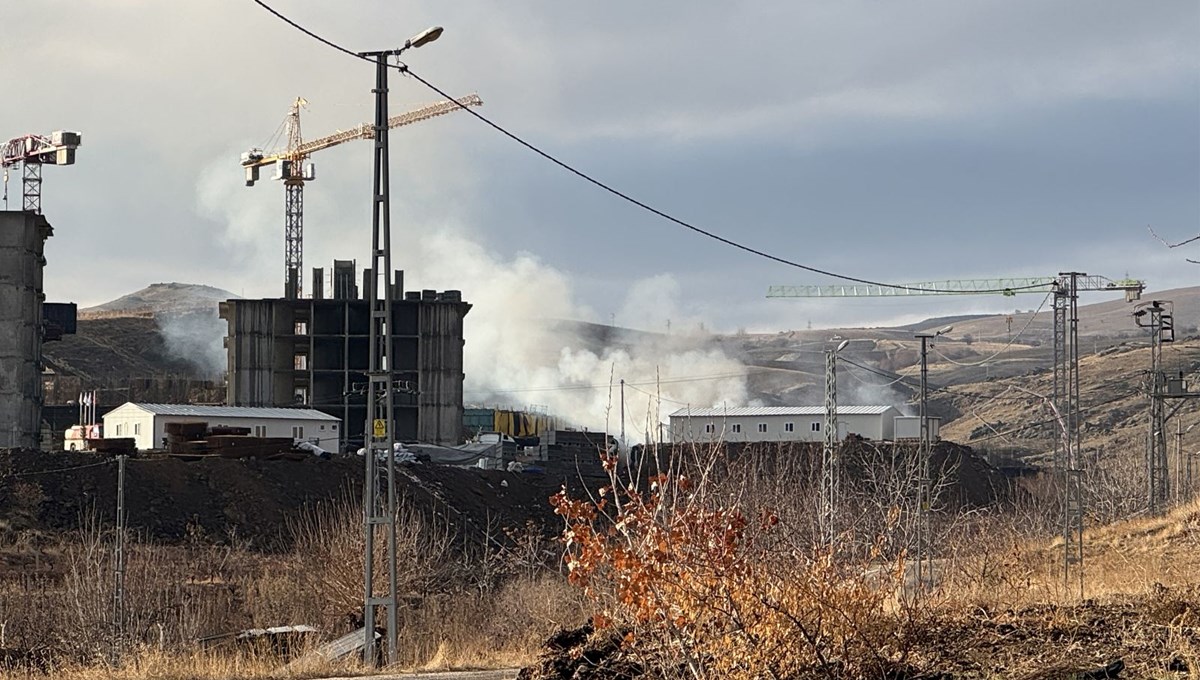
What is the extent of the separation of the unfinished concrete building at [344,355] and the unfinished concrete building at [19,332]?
15380 mm

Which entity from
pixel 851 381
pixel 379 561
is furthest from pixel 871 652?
pixel 851 381

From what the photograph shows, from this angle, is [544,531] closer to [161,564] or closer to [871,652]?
[161,564]

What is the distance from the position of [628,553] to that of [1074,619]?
385 centimetres

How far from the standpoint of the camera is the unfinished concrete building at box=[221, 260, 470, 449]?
8900 centimetres

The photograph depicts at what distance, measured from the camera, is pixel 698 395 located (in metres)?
163

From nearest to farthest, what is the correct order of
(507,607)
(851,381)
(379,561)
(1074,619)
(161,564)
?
(1074,619), (379,561), (507,607), (161,564), (851,381)

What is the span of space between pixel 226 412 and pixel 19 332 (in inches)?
452

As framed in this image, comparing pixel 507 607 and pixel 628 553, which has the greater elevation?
pixel 628 553

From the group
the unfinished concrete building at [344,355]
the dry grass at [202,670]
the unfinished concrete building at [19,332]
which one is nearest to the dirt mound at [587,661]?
the dry grass at [202,670]

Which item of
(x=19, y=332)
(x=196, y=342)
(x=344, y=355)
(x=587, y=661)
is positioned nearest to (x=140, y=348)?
(x=196, y=342)

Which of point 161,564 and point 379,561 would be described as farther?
point 161,564

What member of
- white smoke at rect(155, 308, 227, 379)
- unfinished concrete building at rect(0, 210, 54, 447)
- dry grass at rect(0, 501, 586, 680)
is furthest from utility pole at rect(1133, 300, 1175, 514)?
white smoke at rect(155, 308, 227, 379)

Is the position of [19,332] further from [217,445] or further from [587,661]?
[587,661]

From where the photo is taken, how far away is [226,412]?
259ft
